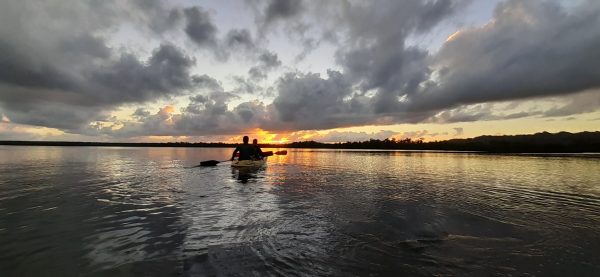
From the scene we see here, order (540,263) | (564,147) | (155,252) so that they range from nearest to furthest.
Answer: (540,263) < (155,252) < (564,147)

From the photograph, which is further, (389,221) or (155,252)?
(389,221)

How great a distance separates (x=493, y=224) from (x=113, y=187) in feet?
67.2

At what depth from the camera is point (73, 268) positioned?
22.7 feet

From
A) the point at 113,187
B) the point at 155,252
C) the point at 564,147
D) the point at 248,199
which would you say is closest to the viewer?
the point at 155,252

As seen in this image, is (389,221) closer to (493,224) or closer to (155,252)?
(493,224)

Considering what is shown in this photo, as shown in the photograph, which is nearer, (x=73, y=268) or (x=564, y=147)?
(x=73, y=268)

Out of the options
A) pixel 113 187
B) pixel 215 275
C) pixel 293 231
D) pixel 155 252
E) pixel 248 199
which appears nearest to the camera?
pixel 215 275

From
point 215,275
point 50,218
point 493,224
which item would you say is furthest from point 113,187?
point 493,224

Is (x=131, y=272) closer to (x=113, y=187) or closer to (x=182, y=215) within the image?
(x=182, y=215)

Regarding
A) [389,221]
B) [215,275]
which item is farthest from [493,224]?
[215,275]

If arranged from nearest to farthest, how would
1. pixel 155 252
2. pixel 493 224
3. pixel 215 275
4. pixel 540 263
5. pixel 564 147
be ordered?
pixel 215 275
pixel 540 263
pixel 155 252
pixel 493 224
pixel 564 147

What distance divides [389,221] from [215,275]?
7241 millimetres

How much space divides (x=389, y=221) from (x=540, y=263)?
4.82 m

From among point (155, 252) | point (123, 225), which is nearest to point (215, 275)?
point (155, 252)
